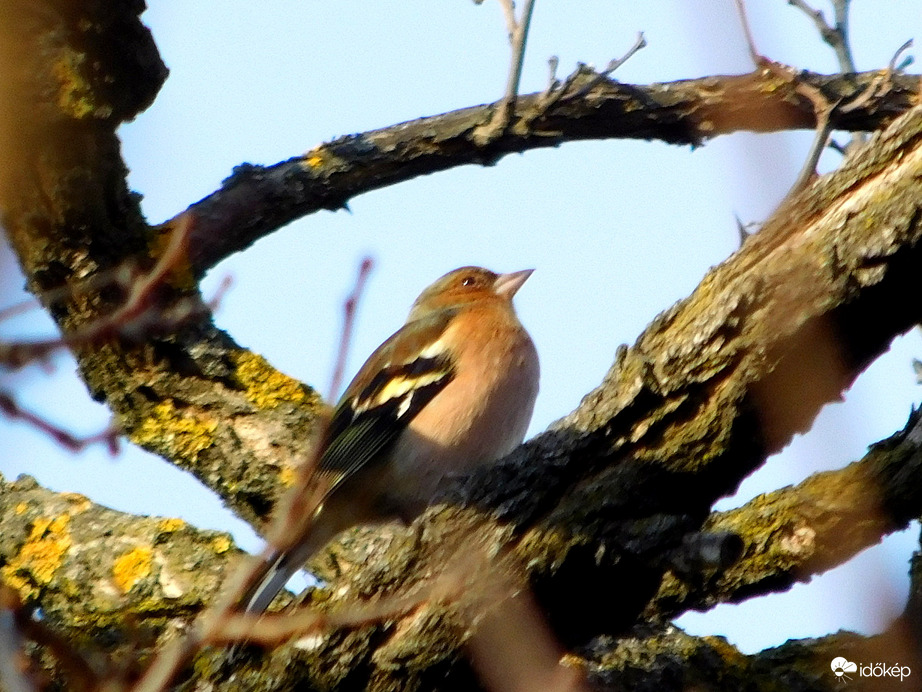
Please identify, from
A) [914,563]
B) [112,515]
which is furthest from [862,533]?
[112,515]

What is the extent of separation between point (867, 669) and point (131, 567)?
3571 millimetres

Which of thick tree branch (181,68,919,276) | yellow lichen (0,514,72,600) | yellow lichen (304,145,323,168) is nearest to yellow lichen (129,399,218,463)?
yellow lichen (0,514,72,600)

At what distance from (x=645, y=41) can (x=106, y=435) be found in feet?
16.1

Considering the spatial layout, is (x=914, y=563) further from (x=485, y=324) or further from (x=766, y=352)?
(x=485, y=324)

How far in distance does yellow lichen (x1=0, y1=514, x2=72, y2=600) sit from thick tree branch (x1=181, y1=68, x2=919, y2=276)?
1639 mm

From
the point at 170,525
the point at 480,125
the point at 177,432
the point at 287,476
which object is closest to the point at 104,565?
the point at 170,525

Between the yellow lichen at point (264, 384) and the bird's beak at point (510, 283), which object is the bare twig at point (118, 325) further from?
the bird's beak at point (510, 283)

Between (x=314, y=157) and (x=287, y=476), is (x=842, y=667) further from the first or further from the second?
(x=314, y=157)

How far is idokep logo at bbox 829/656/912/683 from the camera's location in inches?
195

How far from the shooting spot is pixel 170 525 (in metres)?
5.97

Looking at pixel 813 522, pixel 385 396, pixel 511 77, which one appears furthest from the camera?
pixel 385 396

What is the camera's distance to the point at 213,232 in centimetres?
650

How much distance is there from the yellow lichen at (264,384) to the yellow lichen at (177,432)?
10.9 inches

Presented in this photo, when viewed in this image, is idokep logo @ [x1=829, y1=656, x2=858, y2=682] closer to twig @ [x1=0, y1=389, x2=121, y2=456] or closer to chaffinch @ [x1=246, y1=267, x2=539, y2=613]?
chaffinch @ [x1=246, y1=267, x2=539, y2=613]
